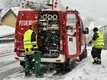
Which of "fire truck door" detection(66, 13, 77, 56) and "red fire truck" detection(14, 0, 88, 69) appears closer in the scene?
"red fire truck" detection(14, 0, 88, 69)

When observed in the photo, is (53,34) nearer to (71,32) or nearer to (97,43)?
(71,32)

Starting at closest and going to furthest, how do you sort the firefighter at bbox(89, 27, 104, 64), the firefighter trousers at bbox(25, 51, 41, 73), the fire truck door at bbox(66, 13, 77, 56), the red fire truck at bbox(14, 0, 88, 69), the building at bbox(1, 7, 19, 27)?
1. the firefighter trousers at bbox(25, 51, 41, 73)
2. the red fire truck at bbox(14, 0, 88, 69)
3. the fire truck door at bbox(66, 13, 77, 56)
4. the firefighter at bbox(89, 27, 104, 64)
5. the building at bbox(1, 7, 19, 27)

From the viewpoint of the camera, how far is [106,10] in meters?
98.4

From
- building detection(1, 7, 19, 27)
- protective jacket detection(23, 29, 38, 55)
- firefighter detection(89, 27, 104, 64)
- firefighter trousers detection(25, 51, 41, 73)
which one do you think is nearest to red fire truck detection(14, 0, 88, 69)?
firefighter trousers detection(25, 51, 41, 73)

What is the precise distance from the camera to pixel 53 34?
12.1 m

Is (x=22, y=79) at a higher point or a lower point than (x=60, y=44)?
lower

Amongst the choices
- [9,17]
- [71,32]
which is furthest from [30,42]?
[9,17]

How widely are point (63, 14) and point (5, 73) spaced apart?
3.22 meters

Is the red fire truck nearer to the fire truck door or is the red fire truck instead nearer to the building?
the fire truck door

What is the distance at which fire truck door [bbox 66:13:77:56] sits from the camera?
38.3 feet

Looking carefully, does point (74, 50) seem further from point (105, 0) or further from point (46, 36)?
point (105, 0)

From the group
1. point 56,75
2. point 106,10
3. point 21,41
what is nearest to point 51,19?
point 21,41

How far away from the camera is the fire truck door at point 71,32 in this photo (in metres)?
11.7

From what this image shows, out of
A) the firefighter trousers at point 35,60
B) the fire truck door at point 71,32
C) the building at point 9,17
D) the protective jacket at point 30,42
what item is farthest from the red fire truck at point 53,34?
the building at point 9,17
